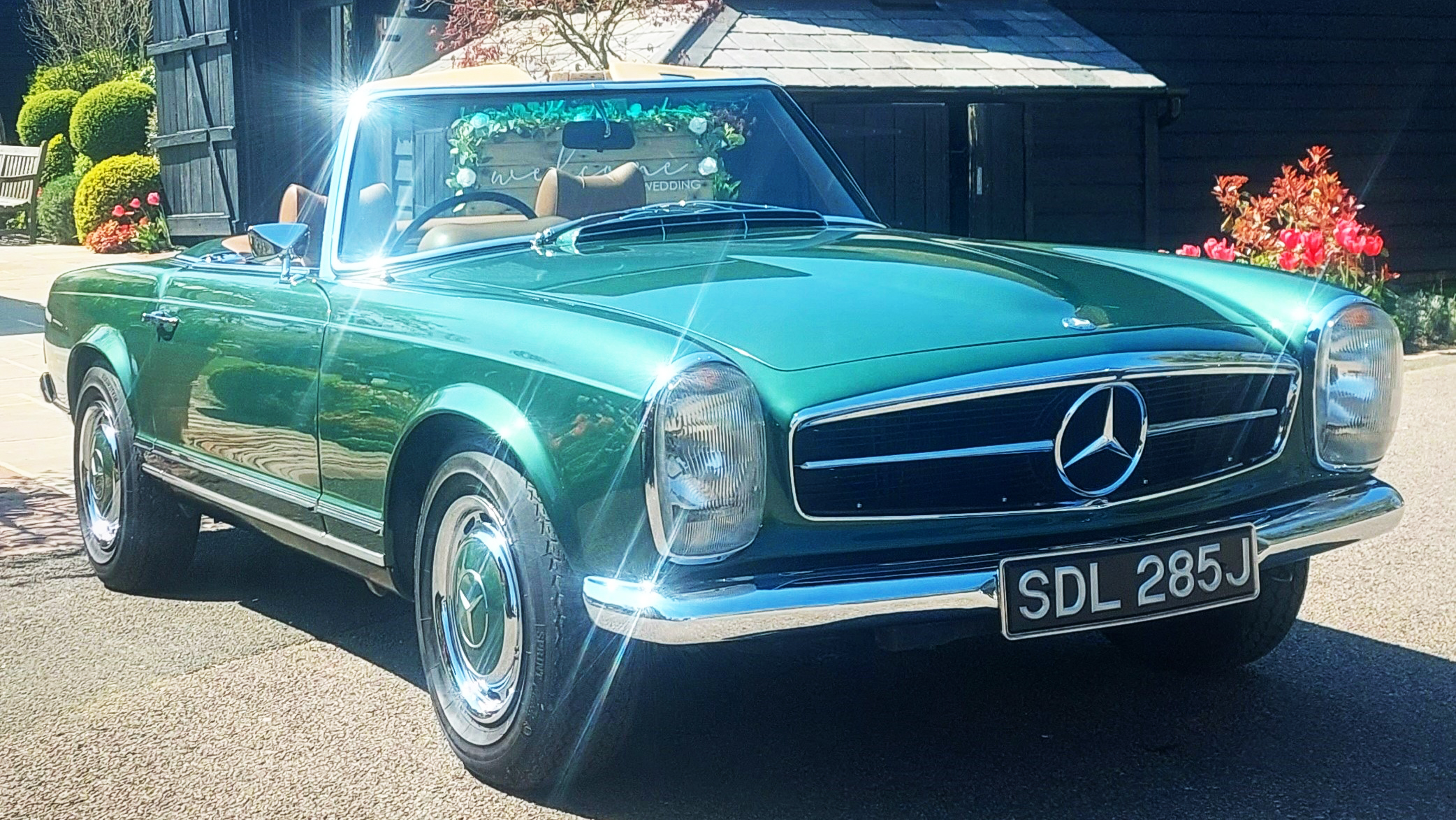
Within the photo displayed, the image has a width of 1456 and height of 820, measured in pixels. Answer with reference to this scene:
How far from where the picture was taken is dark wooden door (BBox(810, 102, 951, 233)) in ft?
41.7

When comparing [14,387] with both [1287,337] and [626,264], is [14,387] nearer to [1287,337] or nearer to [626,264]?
[626,264]

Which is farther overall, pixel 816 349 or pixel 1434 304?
pixel 1434 304

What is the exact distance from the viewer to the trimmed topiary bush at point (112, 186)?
18.8 meters

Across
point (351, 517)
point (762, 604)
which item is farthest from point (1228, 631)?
point (351, 517)

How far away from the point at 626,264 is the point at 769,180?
96cm

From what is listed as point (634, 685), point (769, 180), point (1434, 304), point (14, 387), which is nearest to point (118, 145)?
point (14, 387)

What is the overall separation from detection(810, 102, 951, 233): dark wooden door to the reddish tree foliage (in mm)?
1368

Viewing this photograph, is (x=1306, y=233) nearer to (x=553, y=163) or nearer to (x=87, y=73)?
(x=553, y=163)

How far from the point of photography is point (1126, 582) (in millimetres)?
3139

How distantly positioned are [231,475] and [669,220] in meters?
1.35

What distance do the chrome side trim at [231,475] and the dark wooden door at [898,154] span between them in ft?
26.9

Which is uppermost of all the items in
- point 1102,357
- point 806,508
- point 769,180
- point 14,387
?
point 769,180

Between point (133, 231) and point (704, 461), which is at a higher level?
point (704, 461)

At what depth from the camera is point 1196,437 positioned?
340cm
